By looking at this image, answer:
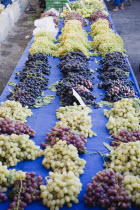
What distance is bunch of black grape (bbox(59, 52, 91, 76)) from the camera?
3.67 metres

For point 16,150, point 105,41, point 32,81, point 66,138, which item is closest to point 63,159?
point 66,138

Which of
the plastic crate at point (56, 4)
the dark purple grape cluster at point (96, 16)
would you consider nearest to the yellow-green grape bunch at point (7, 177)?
the dark purple grape cluster at point (96, 16)

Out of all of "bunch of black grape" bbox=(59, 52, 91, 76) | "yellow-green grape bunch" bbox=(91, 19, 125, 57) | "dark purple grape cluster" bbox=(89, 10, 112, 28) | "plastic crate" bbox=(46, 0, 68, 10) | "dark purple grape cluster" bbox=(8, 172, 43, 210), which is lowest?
"dark purple grape cluster" bbox=(8, 172, 43, 210)

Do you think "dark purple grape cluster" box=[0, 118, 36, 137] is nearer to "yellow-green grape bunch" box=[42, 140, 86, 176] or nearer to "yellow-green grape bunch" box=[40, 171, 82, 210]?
"yellow-green grape bunch" box=[42, 140, 86, 176]

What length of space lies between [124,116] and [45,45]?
246 cm

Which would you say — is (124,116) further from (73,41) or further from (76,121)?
(73,41)

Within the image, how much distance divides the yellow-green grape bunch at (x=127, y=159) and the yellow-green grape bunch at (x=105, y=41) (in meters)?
2.55

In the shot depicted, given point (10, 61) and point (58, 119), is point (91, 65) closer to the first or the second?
point (58, 119)

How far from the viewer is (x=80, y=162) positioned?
7.09 ft

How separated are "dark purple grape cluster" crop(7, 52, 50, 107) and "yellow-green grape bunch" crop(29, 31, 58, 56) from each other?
0.28 meters

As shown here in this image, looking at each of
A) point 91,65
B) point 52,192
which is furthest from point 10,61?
point 52,192

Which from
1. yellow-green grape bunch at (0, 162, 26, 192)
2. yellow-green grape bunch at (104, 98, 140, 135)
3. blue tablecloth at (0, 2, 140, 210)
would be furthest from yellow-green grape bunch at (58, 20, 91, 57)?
yellow-green grape bunch at (0, 162, 26, 192)

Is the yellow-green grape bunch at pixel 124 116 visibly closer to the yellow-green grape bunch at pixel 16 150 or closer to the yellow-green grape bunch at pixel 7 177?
the yellow-green grape bunch at pixel 16 150

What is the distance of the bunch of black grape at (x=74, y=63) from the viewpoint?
3.67 metres
